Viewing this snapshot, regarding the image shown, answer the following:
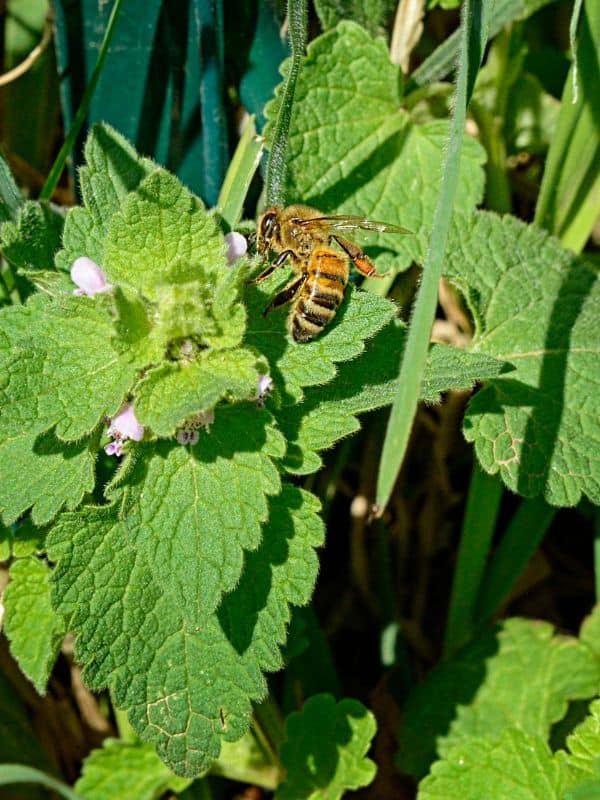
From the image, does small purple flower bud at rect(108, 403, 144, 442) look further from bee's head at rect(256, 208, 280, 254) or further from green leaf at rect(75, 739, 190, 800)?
green leaf at rect(75, 739, 190, 800)

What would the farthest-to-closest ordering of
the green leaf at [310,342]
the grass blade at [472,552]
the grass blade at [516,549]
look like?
the grass blade at [516,549]
the grass blade at [472,552]
the green leaf at [310,342]

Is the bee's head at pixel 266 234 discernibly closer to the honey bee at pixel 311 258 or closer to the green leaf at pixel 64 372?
the honey bee at pixel 311 258

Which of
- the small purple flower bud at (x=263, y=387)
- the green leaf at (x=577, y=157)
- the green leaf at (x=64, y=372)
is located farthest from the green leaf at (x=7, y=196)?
the green leaf at (x=577, y=157)

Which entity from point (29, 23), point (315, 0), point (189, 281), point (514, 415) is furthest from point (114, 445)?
point (29, 23)

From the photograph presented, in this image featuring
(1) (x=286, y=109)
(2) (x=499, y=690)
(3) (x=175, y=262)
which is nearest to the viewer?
(3) (x=175, y=262)

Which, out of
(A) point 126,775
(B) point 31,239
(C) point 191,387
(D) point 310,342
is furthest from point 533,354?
(A) point 126,775

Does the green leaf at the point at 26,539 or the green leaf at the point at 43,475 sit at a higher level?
the green leaf at the point at 43,475

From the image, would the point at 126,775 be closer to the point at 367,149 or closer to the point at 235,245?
the point at 235,245
